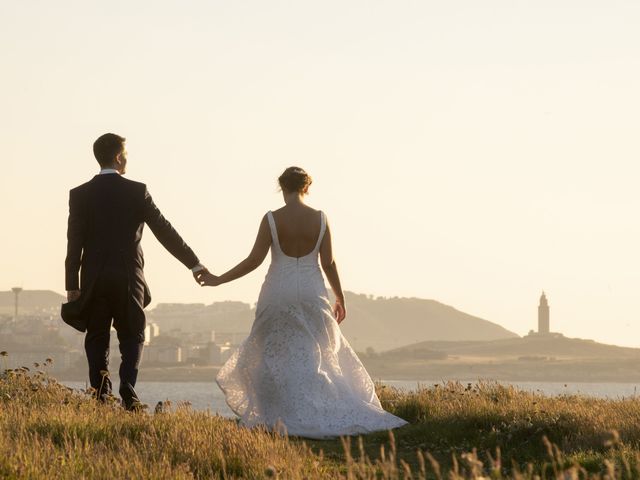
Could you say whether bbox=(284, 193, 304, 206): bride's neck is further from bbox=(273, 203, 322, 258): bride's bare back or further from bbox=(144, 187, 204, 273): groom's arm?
bbox=(144, 187, 204, 273): groom's arm

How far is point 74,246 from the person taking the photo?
34.5 ft

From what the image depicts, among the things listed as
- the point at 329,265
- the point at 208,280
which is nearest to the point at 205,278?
the point at 208,280

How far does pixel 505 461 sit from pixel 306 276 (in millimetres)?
2863

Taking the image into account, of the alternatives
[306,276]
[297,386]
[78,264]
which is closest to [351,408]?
[297,386]

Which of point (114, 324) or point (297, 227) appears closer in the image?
point (114, 324)

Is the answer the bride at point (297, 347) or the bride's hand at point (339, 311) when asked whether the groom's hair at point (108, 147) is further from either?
the bride's hand at point (339, 311)

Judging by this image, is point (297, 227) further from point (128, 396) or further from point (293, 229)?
point (128, 396)

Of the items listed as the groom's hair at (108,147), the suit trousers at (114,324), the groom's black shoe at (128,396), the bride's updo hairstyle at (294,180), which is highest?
the groom's hair at (108,147)

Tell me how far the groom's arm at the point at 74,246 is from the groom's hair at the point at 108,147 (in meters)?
0.45

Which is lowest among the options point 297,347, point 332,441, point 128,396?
point 332,441

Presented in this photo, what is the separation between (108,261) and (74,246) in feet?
1.16

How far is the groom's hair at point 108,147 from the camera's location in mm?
10562

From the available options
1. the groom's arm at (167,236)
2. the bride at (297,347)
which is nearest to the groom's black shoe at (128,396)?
the bride at (297,347)

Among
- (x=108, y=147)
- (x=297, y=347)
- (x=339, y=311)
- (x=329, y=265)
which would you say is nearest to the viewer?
(x=108, y=147)
